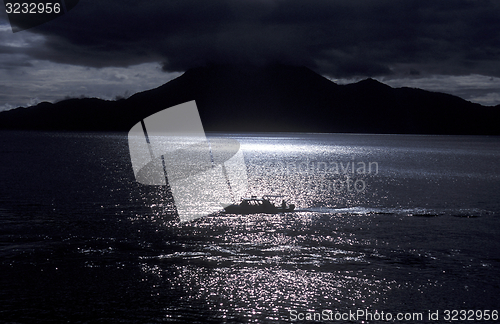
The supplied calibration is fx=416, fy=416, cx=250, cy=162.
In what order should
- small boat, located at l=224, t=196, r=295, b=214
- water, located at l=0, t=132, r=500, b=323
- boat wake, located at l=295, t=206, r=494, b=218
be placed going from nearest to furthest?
water, located at l=0, t=132, r=500, b=323
small boat, located at l=224, t=196, r=295, b=214
boat wake, located at l=295, t=206, r=494, b=218

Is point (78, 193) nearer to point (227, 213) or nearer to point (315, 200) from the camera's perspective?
point (227, 213)

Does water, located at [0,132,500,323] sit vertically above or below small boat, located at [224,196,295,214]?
below

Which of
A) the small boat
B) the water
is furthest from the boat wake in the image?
the small boat

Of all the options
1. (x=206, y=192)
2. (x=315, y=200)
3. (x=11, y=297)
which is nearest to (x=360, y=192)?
(x=315, y=200)

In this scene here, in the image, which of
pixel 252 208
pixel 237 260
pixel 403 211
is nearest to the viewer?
pixel 237 260

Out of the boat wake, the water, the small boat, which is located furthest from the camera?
the boat wake

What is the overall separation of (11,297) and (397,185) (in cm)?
11471

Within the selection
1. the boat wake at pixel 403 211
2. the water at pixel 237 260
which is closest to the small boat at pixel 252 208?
the water at pixel 237 260

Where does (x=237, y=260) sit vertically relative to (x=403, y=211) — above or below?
above

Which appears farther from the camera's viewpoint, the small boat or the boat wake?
the boat wake

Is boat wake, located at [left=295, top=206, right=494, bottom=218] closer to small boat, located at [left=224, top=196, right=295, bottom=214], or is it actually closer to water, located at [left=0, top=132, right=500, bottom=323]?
Answer: water, located at [left=0, top=132, right=500, bottom=323]

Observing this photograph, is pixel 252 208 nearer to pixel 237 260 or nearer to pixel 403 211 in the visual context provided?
pixel 237 260

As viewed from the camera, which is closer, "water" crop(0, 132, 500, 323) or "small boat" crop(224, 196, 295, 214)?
"water" crop(0, 132, 500, 323)

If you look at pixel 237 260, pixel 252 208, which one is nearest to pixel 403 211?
pixel 252 208
